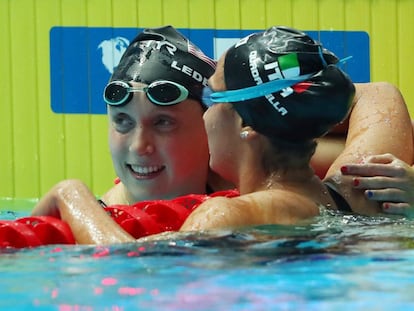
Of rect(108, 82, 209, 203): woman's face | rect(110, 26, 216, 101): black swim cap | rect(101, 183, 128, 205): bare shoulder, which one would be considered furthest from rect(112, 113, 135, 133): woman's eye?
rect(101, 183, 128, 205): bare shoulder

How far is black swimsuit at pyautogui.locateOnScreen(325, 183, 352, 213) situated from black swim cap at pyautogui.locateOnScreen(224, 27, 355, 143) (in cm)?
23

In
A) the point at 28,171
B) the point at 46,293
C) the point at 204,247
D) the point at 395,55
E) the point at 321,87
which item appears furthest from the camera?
the point at 395,55

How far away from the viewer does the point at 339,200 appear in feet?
9.62

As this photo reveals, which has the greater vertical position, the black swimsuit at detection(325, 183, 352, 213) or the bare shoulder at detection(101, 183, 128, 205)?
the black swimsuit at detection(325, 183, 352, 213)

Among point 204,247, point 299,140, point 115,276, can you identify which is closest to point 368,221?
point 299,140

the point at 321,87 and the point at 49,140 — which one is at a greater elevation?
the point at 321,87

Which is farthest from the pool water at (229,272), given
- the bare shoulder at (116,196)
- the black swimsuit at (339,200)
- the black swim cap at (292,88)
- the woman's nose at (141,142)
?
the bare shoulder at (116,196)

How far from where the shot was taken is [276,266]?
6.46ft

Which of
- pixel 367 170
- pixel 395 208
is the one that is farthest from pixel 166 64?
pixel 395 208

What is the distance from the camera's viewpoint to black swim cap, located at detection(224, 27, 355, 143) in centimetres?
277

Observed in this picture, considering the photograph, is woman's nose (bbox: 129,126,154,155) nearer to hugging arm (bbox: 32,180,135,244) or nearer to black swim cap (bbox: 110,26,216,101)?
black swim cap (bbox: 110,26,216,101)

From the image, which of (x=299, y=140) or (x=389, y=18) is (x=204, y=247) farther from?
(x=389, y=18)

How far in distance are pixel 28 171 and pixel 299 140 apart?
4.44 m

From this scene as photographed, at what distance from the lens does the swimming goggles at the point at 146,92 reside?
12.2 ft
